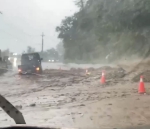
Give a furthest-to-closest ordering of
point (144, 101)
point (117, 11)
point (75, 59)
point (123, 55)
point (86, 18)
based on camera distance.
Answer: point (75, 59) < point (86, 18) < point (123, 55) < point (117, 11) < point (144, 101)

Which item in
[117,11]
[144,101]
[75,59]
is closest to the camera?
[144,101]

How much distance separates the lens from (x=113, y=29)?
2412 centimetres

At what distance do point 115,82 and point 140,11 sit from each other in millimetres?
5729

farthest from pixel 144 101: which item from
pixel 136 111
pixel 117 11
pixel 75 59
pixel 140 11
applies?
pixel 75 59

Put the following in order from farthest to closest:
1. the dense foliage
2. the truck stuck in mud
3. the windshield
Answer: the truck stuck in mud → the dense foliage → the windshield

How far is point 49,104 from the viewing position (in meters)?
10.8

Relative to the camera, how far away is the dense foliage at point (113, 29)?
21.1 metres

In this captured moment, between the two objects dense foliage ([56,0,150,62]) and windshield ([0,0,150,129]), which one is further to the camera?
dense foliage ([56,0,150,62])

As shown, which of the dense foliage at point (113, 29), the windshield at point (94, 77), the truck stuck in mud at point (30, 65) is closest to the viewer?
the windshield at point (94, 77)

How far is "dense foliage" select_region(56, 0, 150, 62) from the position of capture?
832 inches

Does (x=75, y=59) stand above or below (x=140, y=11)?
below

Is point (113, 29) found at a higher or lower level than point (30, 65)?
higher

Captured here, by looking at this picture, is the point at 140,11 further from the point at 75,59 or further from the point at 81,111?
the point at 75,59

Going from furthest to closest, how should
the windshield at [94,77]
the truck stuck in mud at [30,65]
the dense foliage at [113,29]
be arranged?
the truck stuck in mud at [30,65], the dense foliage at [113,29], the windshield at [94,77]
